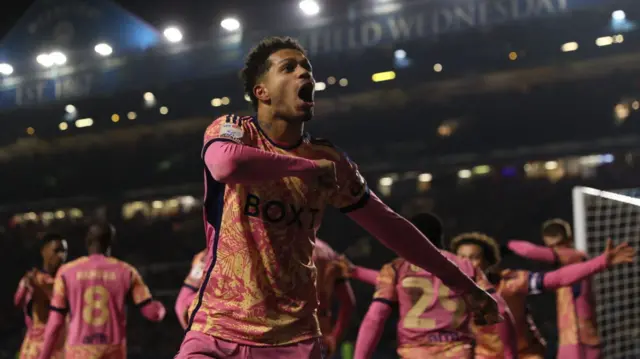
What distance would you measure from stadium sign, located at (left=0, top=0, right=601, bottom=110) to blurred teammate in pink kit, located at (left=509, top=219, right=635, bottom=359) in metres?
15.4

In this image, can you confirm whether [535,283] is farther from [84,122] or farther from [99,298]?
[84,122]

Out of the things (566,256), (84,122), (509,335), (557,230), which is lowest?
(509,335)

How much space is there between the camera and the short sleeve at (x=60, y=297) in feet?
19.2

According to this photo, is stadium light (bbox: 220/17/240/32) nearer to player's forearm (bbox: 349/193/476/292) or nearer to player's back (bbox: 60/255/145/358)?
player's back (bbox: 60/255/145/358)

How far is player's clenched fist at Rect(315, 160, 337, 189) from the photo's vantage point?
219 centimetres

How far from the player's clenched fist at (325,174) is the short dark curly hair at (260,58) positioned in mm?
523

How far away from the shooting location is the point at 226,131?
2.27 metres

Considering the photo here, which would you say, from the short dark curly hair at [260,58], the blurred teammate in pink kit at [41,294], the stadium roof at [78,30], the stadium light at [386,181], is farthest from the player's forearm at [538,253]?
the stadium light at [386,181]

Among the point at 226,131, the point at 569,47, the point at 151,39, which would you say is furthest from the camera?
the point at 151,39

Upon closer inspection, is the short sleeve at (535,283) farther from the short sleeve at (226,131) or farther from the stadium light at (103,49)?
the stadium light at (103,49)

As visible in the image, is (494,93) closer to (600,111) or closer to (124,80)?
(600,111)

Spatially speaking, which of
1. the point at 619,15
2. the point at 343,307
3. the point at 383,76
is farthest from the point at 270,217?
the point at 383,76

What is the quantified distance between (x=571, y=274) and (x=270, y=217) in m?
3.87

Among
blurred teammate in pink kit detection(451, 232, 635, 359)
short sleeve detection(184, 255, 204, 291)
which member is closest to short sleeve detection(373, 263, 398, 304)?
blurred teammate in pink kit detection(451, 232, 635, 359)
